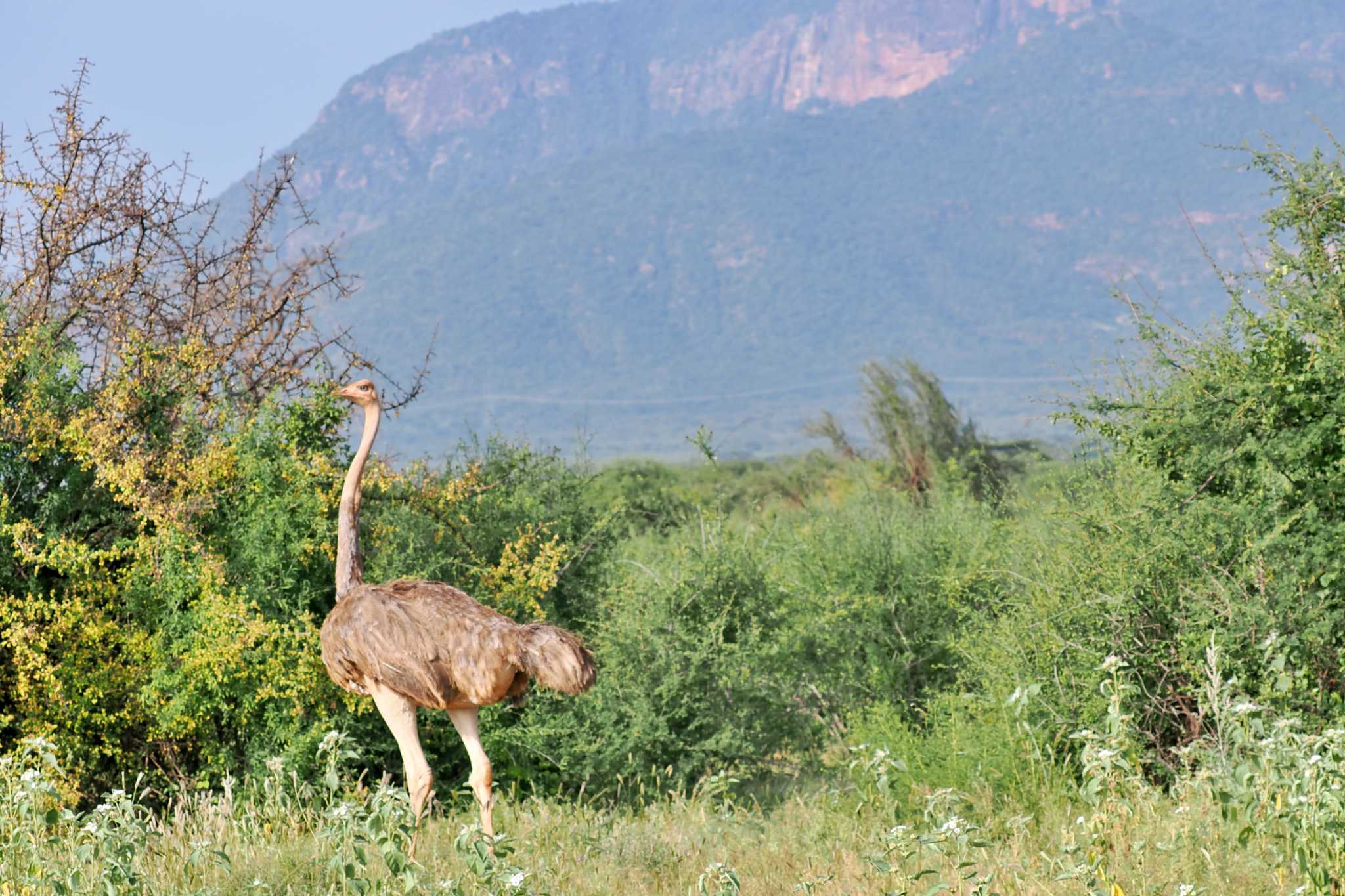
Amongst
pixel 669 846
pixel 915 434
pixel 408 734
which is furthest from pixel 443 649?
pixel 915 434

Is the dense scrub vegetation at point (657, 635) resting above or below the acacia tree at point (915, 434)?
above

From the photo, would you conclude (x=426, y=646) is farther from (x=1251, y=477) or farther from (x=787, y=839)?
(x=1251, y=477)

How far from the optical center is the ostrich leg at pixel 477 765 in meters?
7.54

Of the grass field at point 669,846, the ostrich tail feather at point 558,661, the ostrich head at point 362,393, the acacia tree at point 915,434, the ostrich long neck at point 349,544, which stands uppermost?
the ostrich head at point 362,393

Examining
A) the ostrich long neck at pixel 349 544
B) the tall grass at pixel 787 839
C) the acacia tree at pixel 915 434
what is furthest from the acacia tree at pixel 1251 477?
the acacia tree at pixel 915 434

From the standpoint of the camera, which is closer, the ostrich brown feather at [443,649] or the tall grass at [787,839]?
the tall grass at [787,839]

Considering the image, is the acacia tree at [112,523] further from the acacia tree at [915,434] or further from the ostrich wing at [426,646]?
the acacia tree at [915,434]

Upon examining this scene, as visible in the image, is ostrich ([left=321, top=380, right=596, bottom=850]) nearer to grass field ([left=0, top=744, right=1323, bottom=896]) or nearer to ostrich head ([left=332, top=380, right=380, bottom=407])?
grass field ([left=0, top=744, right=1323, bottom=896])

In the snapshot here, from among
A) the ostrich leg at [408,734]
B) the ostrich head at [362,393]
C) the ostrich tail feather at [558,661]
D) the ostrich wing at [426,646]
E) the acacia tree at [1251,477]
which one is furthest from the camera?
the ostrich head at [362,393]

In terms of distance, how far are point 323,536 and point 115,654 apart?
1393mm

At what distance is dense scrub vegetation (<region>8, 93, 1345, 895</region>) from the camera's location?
683 centimetres

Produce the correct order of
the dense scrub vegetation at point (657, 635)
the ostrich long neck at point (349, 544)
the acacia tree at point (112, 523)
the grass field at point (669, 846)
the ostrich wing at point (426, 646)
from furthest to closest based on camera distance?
the acacia tree at point (112, 523) < the ostrich long neck at point (349, 544) < the ostrich wing at point (426, 646) < the dense scrub vegetation at point (657, 635) < the grass field at point (669, 846)

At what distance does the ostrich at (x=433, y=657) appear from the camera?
24.5 feet

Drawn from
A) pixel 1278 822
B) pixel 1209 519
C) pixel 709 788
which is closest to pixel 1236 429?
pixel 1209 519
